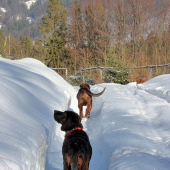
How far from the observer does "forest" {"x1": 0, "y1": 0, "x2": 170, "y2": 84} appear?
1399cm

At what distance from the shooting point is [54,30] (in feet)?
78.3

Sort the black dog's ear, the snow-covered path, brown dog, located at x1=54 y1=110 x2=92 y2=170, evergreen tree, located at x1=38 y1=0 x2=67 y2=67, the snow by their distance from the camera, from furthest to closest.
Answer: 1. evergreen tree, located at x1=38 y1=0 x2=67 y2=67
2. the black dog's ear
3. the snow-covered path
4. brown dog, located at x1=54 y1=110 x2=92 y2=170
5. the snow

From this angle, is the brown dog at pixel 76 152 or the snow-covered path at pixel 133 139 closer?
the brown dog at pixel 76 152

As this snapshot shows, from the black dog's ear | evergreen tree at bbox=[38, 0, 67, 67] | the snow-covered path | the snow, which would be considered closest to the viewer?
the snow

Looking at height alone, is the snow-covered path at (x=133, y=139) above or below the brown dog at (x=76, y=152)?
below

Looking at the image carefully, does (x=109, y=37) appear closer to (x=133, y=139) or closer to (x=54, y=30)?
(x=54, y=30)

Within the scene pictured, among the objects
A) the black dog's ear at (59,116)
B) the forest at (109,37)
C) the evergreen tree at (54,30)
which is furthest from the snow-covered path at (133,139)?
the evergreen tree at (54,30)

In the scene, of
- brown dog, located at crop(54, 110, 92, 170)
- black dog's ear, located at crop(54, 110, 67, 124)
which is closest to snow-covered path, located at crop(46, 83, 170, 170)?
brown dog, located at crop(54, 110, 92, 170)

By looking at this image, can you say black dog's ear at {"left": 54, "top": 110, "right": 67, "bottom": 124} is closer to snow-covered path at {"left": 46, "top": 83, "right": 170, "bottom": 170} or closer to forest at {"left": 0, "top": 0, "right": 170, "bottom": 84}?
snow-covered path at {"left": 46, "top": 83, "right": 170, "bottom": 170}

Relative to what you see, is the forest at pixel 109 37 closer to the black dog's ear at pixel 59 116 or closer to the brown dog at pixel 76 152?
the black dog's ear at pixel 59 116

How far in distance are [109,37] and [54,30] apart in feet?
32.4

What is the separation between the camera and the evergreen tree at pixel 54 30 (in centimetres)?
2369

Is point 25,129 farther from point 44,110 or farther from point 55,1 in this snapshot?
point 55,1

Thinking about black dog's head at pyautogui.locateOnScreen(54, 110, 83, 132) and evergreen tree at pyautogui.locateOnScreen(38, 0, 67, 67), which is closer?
black dog's head at pyautogui.locateOnScreen(54, 110, 83, 132)
